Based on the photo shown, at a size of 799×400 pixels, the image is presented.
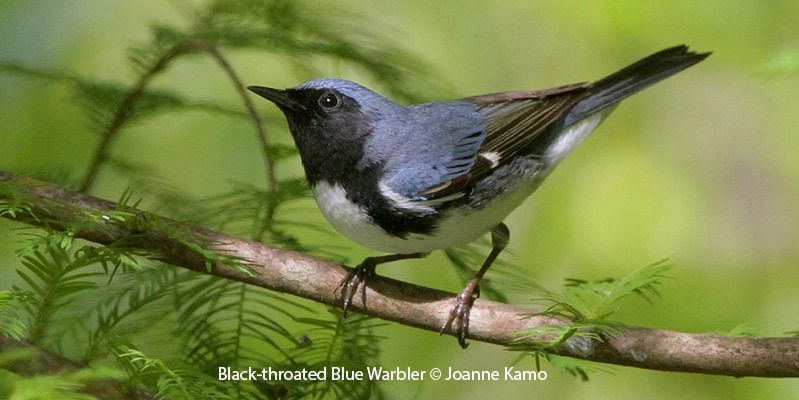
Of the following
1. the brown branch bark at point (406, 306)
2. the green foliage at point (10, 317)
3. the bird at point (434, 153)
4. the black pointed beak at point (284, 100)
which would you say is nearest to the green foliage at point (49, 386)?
the green foliage at point (10, 317)

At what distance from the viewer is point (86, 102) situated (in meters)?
2.77

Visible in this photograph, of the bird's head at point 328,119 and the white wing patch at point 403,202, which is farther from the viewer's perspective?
the bird's head at point 328,119

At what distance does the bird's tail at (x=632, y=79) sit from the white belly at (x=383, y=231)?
2.04 ft

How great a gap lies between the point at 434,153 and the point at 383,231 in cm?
36

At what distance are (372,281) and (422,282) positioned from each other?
1.58 m

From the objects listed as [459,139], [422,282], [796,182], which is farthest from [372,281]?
[796,182]

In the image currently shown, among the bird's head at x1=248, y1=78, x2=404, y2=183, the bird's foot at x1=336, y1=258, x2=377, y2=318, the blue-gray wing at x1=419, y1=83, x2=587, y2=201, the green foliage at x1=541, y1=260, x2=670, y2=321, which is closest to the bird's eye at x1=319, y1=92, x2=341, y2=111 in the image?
the bird's head at x1=248, y1=78, x2=404, y2=183

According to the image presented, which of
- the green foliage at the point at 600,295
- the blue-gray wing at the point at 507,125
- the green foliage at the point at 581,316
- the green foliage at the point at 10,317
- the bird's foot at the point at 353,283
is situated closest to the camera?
the green foliage at the point at 10,317

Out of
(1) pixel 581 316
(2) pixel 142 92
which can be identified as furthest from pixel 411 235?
(2) pixel 142 92

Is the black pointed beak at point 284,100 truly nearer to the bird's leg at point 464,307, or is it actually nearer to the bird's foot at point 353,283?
the bird's foot at point 353,283

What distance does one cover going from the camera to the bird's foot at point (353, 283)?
232 centimetres

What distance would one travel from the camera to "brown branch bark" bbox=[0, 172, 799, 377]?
2.03m

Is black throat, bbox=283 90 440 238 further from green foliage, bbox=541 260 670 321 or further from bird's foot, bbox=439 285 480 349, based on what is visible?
green foliage, bbox=541 260 670 321

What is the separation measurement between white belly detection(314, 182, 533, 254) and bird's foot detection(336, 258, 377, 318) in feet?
0.32
